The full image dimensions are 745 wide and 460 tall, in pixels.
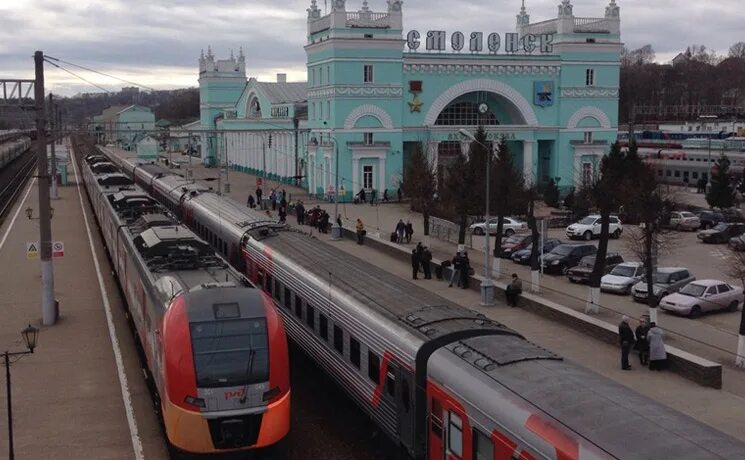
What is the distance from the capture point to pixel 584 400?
8.88 m

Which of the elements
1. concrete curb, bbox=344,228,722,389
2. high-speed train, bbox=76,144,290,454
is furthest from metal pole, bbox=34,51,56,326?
concrete curb, bbox=344,228,722,389

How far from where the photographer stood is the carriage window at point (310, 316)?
52.8 feet

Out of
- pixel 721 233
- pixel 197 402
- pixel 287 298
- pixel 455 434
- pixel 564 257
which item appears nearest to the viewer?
pixel 455 434

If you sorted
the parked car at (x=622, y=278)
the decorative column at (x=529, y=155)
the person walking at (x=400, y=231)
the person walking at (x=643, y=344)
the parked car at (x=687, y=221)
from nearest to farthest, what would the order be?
1. the person walking at (x=643, y=344)
2. the parked car at (x=622, y=278)
3. the person walking at (x=400, y=231)
4. the parked car at (x=687, y=221)
5. the decorative column at (x=529, y=155)

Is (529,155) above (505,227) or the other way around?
above

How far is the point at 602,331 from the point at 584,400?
11.5 metres

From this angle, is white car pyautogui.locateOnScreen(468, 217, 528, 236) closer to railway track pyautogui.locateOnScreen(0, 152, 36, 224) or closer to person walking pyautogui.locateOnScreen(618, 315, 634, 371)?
person walking pyautogui.locateOnScreen(618, 315, 634, 371)

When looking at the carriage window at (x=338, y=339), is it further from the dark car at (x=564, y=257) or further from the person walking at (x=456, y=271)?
the dark car at (x=564, y=257)

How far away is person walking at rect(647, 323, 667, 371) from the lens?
1714 cm

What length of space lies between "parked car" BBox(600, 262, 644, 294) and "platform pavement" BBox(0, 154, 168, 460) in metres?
15.5

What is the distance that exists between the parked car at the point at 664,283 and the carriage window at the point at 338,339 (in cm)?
1444

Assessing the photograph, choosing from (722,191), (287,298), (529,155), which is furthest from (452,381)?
(529,155)

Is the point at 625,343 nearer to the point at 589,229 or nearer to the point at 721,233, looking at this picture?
the point at 589,229

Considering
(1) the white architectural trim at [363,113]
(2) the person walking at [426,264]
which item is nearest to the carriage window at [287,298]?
(2) the person walking at [426,264]
